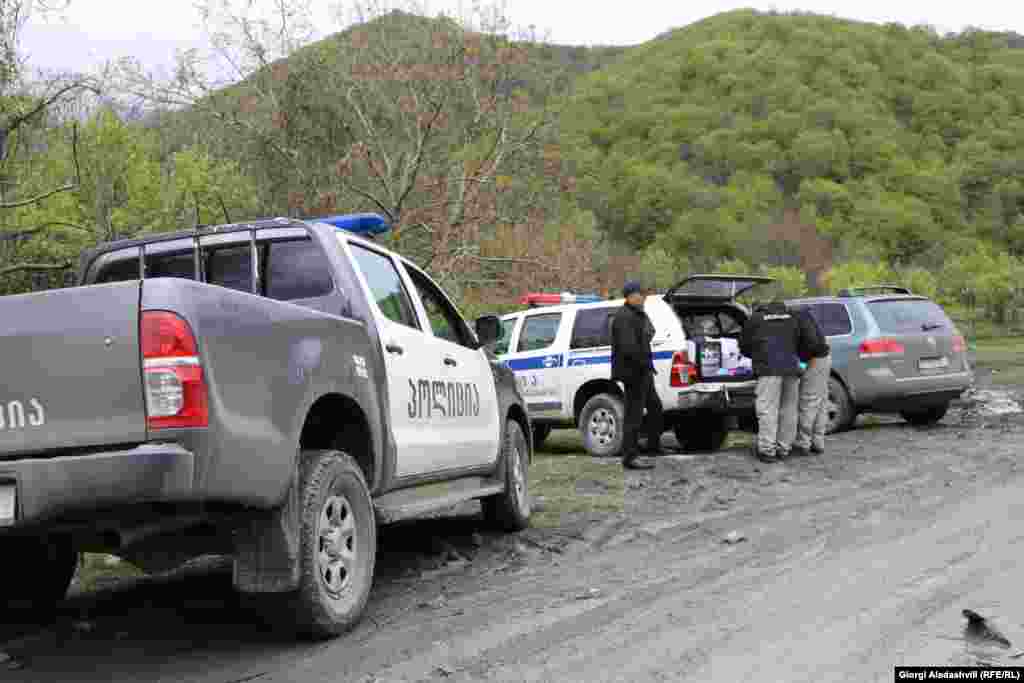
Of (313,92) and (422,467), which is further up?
(313,92)

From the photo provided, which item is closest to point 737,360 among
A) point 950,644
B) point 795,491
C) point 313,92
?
point 795,491

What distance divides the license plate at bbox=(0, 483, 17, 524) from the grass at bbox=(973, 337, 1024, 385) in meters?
22.3

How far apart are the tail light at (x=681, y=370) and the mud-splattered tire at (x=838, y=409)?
3272 mm

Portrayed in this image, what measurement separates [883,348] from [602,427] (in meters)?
3.99

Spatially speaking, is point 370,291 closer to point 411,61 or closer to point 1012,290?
point 411,61

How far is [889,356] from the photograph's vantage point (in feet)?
46.2

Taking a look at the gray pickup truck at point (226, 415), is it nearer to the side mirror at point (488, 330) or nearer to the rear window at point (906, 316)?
the side mirror at point (488, 330)

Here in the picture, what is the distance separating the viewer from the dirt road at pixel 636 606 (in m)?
→ 4.27

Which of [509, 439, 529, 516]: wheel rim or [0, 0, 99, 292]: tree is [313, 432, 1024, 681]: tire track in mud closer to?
[509, 439, 529, 516]: wheel rim

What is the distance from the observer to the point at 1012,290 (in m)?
57.8

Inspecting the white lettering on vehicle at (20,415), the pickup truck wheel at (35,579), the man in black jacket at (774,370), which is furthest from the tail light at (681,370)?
the white lettering on vehicle at (20,415)

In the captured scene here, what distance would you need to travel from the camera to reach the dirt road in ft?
14.0

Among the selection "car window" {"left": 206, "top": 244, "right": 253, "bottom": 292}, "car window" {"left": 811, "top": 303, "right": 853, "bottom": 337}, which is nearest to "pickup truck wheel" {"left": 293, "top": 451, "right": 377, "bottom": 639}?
"car window" {"left": 206, "top": 244, "right": 253, "bottom": 292}

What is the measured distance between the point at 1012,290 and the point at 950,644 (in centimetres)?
5903
